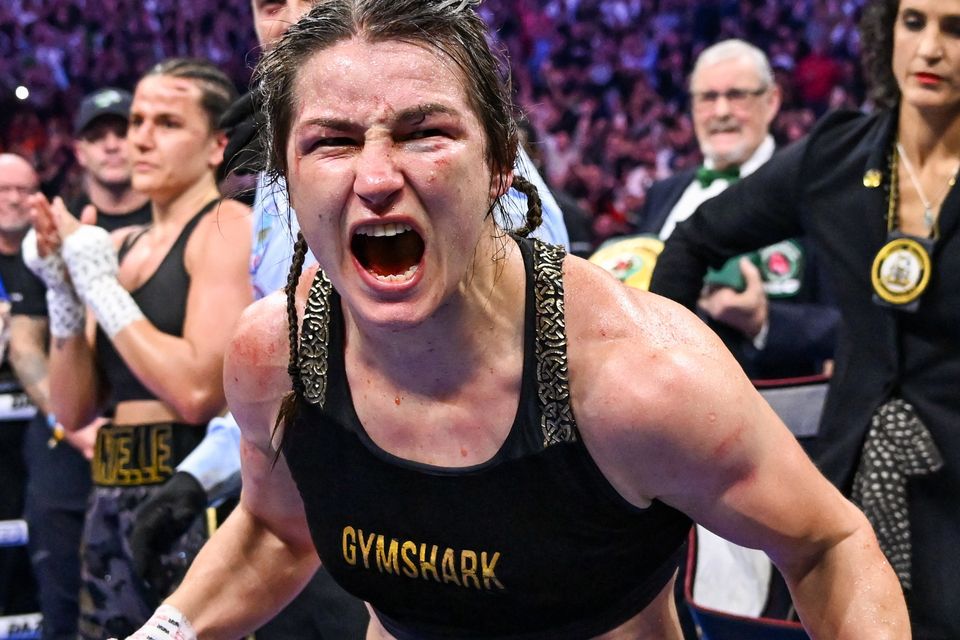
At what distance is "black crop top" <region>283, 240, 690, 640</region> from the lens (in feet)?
4.30

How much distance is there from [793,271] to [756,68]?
701mm

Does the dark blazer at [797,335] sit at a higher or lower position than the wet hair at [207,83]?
lower

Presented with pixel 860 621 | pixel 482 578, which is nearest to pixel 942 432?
pixel 860 621

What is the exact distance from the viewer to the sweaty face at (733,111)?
350cm

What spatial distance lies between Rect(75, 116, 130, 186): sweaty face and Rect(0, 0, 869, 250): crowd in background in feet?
8.03

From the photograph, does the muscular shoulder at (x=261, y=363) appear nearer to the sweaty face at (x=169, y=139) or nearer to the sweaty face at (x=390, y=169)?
the sweaty face at (x=390, y=169)

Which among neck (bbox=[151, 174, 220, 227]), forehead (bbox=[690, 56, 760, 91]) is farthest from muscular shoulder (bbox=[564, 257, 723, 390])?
forehead (bbox=[690, 56, 760, 91])

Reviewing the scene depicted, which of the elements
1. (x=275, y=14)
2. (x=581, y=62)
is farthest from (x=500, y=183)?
(x=581, y=62)

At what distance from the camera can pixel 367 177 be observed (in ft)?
3.97

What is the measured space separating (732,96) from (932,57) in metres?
1.42

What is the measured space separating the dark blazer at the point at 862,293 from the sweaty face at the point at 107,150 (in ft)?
6.82

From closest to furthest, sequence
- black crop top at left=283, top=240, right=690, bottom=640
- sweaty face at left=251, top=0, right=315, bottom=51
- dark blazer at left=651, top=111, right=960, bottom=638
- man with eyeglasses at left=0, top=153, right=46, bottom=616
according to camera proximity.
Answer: black crop top at left=283, top=240, right=690, bottom=640
sweaty face at left=251, top=0, right=315, bottom=51
dark blazer at left=651, top=111, right=960, bottom=638
man with eyeglasses at left=0, top=153, right=46, bottom=616

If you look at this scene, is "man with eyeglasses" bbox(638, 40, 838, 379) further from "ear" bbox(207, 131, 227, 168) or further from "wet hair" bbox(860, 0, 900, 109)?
"ear" bbox(207, 131, 227, 168)

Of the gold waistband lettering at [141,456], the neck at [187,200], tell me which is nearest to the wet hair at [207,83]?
the neck at [187,200]
